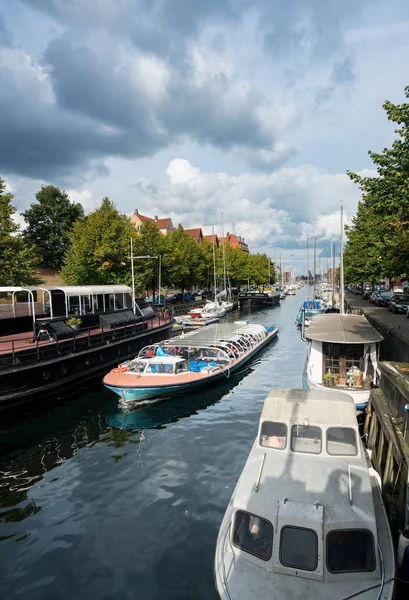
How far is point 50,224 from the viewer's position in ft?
223

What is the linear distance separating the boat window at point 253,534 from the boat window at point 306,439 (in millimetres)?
2377

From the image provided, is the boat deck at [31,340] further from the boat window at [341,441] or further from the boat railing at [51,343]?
the boat window at [341,441]

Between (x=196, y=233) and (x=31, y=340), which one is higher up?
(x=196, y=233)

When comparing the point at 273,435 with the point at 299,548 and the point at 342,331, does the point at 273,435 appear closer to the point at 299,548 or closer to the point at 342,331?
the point at 299,548

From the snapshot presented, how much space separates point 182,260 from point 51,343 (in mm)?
42053

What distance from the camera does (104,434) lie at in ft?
56.9

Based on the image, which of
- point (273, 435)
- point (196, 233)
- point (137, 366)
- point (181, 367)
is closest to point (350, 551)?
point (273, 435)

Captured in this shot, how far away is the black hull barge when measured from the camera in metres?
20.2

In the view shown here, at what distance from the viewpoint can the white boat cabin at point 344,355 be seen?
59.2 feet

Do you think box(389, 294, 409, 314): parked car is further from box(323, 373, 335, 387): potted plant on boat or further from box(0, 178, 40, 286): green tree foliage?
box(0, 178, 40, 286): green tree foliage

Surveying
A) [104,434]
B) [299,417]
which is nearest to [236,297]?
[104,434]

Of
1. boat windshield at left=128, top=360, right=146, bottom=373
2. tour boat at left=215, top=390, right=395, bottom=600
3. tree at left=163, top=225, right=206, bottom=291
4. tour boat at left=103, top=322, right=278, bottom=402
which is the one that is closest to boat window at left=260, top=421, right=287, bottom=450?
tour boat at left=215, top=390, right=395, bottom=600

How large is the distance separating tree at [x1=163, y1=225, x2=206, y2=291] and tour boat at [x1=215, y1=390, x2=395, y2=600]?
50531 mm

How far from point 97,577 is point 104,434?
8.57 metres
